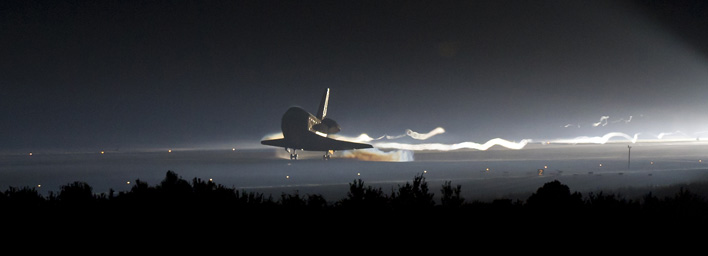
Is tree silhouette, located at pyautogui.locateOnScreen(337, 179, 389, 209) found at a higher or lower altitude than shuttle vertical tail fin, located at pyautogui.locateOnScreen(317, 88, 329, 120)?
lower

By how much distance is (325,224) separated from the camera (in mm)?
16125

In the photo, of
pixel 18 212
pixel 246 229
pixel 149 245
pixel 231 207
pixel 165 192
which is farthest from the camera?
pixel 165 192

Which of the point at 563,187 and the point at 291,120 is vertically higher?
the point at 291,120

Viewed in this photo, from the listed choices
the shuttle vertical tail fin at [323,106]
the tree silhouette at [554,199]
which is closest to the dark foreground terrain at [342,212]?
the tree silhouette at [554,199]

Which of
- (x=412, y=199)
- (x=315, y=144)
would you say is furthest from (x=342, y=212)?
Result: (x=315, y=144)

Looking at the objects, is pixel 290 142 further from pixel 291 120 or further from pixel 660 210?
pixel 660 210

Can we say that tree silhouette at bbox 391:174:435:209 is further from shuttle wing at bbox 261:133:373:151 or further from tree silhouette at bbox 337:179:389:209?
shuttle wing at bbox 261:133:373:151

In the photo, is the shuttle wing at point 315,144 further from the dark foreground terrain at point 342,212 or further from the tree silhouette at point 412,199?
the dark foreground terrain at point 342,212

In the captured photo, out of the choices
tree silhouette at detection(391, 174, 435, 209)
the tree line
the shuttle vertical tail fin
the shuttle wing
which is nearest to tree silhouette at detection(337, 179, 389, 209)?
the tree line

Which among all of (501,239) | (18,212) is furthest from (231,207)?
(501,239)

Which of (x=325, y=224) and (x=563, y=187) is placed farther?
(x=563, y=187)

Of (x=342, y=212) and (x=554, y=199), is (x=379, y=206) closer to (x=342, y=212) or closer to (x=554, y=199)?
(x=342, y=212)

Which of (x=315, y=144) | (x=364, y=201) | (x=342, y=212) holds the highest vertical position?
(x=315, y=144)

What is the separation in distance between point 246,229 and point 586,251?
8.77 m
